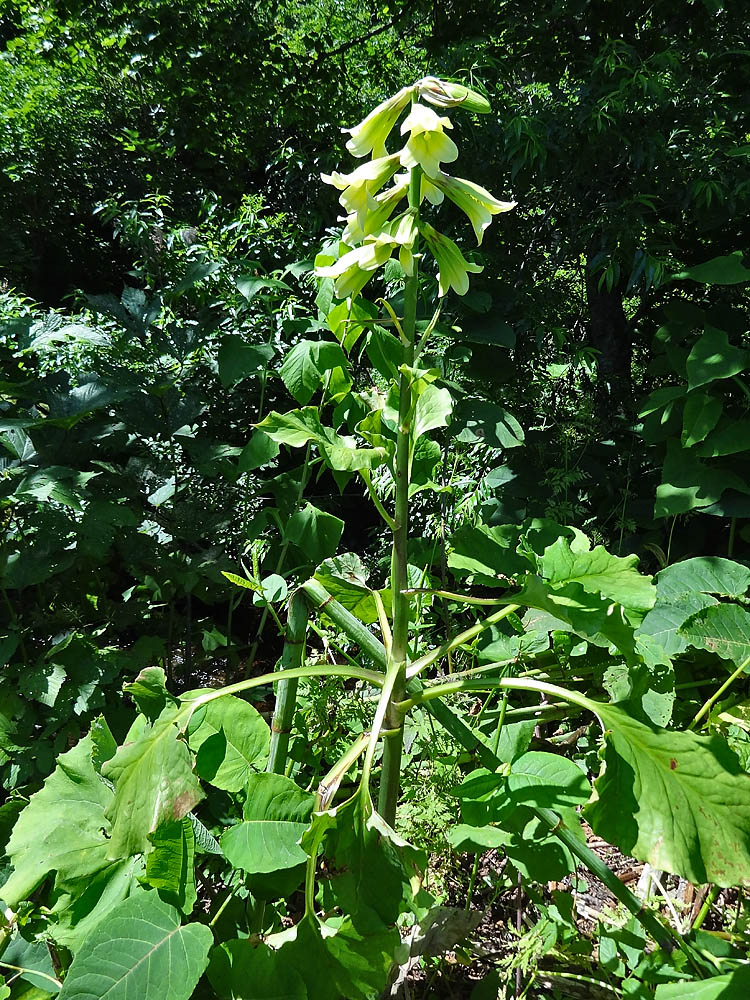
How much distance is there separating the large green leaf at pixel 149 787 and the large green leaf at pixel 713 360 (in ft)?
4.66

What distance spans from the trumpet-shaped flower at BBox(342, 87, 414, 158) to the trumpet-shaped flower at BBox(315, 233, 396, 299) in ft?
0.36

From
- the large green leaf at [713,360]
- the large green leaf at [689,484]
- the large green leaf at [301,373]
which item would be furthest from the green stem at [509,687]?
the large green leaf at [713,360]

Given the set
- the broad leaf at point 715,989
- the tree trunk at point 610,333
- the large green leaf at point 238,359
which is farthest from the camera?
the tree trunk at point 610,333

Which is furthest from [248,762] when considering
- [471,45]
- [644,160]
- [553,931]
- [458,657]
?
[471,45]

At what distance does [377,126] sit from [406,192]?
80mm

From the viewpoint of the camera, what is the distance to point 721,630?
1.08 m

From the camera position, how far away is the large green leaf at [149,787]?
0.73m

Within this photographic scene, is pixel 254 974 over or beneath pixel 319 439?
beneath

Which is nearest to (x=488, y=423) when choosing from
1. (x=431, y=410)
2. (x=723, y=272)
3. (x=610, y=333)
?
(x=723, y=272)

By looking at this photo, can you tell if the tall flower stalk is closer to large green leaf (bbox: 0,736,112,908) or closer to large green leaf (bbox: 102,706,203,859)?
large green leaf (bbox: 102,706,203,859)

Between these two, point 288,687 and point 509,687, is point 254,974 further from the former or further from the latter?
point 509,687

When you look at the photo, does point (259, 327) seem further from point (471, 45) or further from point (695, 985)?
point (695, 985)

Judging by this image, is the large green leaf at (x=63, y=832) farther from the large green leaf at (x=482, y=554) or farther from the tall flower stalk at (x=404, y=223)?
the large green leaf at (x=482, y=554)

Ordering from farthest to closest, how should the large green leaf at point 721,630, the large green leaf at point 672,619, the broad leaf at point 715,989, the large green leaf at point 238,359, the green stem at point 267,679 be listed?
the large green leaf at point 238,359 < the large green leaf at point 672,619 < the large green leaf at point 721,630 < the green stem at point 267,679 < the broad leaf at point 715,989
